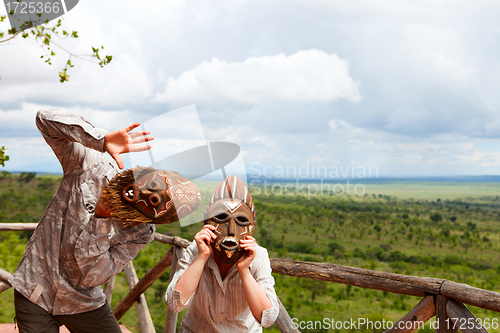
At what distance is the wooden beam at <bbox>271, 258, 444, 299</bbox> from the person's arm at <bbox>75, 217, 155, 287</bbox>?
1.11 m

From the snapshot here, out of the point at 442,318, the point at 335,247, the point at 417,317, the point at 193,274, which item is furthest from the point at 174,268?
the point at 335,247

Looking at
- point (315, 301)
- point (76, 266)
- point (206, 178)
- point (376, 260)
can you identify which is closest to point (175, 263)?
point (76, 266)

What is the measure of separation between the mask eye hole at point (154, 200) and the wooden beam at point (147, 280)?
1.73 m

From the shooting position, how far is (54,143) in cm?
162

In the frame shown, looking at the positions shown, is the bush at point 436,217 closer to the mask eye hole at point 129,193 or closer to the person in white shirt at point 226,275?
the person in white shirt at point 226,275

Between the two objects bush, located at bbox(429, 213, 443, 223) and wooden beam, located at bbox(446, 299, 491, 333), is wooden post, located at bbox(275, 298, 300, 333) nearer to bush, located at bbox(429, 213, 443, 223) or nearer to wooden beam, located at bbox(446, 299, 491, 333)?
wooden beam, located at bbox(446, 299, 491, 333)

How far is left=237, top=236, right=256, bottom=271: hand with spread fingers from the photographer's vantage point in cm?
141

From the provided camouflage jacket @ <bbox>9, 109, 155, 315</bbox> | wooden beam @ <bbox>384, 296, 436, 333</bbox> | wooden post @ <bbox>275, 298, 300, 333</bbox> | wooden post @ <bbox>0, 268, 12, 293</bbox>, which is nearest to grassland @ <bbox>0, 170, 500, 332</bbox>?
wooden post @ <bbox>0, 268, 12, 293</bbox>

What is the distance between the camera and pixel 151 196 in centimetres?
140

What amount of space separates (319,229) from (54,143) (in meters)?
26.9

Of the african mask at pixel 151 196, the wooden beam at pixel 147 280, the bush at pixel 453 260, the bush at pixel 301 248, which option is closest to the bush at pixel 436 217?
the bush at pixel 453 260

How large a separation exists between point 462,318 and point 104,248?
1847 millimetres

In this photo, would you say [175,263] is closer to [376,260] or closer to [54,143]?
[54,143]

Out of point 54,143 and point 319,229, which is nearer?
point 54,143
